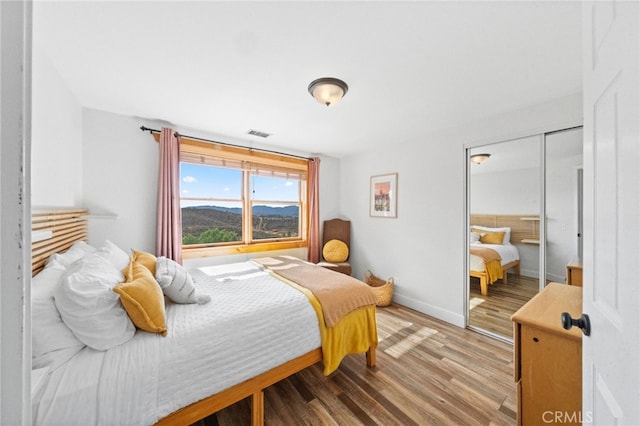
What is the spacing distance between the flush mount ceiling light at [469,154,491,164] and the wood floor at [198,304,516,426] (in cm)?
201

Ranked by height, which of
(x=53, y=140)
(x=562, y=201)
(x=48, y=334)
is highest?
(x=53, y=140)

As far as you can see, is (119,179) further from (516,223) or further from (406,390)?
(516,223)

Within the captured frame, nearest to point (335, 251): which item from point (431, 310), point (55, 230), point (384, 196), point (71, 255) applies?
point (384, 196)

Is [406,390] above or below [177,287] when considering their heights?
below

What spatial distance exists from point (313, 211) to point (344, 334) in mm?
2455

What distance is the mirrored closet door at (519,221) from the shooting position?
7.39 ft

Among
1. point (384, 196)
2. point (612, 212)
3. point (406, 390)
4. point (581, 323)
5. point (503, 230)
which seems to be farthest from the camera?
point (384, 196)

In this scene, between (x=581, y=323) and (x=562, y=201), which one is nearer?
(x=581, y=323)

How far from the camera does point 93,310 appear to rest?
1188mm

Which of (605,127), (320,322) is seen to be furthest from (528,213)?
(320,322)

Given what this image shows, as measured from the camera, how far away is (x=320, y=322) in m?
1.87

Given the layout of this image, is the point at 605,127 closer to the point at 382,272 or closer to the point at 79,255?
the point at 79,255

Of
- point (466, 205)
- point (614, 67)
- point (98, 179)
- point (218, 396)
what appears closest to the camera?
point (614, 67)

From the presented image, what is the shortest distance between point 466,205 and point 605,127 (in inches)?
92.8
